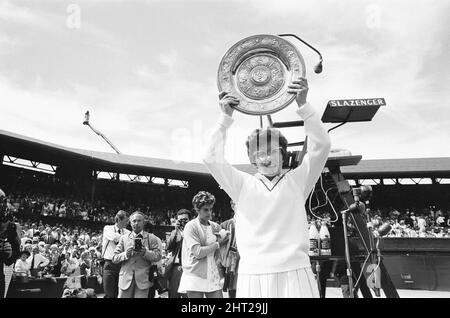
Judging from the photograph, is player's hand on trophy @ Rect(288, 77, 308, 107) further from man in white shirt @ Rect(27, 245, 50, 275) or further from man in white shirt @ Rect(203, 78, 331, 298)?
man in white shirt @ Rect(27, 245, 50, 275)

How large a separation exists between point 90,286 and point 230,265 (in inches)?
284

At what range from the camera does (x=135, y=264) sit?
4.80m

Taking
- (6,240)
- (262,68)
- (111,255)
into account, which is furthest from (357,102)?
(6,240)

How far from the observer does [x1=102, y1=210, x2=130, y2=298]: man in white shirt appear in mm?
5741

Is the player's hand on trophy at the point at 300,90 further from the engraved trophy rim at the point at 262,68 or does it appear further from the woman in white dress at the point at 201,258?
the woman in white dress at the point at 201,258

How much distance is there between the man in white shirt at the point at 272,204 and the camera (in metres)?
2.19

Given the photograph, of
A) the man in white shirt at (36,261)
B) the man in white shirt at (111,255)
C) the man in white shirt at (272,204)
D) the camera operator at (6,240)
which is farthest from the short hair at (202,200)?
the man in white shirt at (36,261)

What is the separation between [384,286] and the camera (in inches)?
158

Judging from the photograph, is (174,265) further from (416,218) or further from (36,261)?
(416,218)

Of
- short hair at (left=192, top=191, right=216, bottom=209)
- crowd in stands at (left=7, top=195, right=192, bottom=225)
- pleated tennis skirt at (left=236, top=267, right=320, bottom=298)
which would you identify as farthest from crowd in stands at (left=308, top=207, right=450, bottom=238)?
pleated tennis skirt at (left=236, top=267, right=320, bottom=298)

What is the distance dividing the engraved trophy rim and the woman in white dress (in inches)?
76.0
